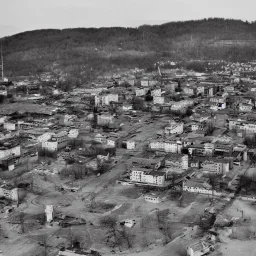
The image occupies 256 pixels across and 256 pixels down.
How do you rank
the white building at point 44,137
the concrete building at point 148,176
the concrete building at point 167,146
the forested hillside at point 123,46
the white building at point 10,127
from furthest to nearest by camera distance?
the forested hillside at point 123,46 → the white building at point 10,127 → the white building at point 44,137 → the concrete building at point 167,146 → the concrete building at point 148,176

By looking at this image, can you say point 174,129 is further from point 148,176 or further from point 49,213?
point 49,213

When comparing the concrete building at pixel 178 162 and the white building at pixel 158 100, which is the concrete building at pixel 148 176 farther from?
the white building at pixel 158 100

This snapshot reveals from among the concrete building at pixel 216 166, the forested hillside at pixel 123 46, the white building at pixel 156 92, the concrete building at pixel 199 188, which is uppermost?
the forested hillside at pixel 123 46

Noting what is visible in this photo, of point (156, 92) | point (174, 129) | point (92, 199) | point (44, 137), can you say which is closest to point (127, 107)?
point (156, 92)

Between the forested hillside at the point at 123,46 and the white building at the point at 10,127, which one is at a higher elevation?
the forested hillside at the point at 123,46

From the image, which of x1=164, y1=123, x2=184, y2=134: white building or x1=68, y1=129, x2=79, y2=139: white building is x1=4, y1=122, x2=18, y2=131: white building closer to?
x1=68, y1=129, x2=79, y2=139: white building

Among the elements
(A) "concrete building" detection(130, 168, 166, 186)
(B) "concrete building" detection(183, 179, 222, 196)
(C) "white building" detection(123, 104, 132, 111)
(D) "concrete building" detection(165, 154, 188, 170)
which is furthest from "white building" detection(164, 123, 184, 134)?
(B) "concrete building" detection(183, 179, 222, 196)

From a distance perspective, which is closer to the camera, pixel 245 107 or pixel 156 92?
pixel 245 107

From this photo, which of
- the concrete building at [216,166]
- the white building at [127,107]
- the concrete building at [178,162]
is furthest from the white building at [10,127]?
the concrete building at [216,166]

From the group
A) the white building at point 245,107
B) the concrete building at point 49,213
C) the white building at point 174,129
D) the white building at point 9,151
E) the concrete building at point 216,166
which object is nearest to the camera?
the concrete building at point 49,213
